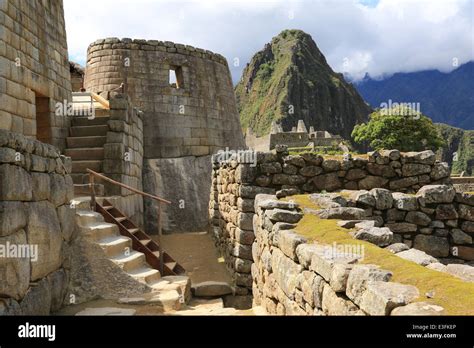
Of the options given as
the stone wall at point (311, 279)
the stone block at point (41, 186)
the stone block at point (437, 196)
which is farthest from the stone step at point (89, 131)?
the stone block at point (437, 196)

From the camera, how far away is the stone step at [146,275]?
21.9 feet

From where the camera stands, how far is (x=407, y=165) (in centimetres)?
784

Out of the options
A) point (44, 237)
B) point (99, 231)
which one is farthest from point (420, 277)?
point (99, 231)

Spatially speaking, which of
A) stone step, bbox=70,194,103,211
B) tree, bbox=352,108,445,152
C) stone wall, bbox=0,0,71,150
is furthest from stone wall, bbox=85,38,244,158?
tree, bbox=352,108,445,152

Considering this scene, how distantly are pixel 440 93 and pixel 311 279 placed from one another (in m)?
202

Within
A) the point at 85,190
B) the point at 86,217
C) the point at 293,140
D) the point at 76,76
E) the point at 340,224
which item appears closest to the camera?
the point at 340,224

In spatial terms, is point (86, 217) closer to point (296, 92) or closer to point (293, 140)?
point (293, 140)

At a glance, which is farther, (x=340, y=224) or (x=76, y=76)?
(x=76, y=76)

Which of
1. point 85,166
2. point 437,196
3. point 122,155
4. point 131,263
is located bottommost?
point 131,263

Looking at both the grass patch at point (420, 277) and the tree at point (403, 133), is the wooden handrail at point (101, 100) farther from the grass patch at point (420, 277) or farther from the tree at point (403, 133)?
the tree at point (403, 133)

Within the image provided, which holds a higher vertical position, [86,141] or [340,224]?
[86,141]

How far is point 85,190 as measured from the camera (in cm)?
889

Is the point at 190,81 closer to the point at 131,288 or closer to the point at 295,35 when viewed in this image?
the point at 131,288
